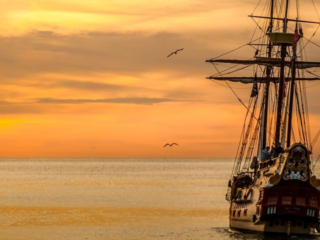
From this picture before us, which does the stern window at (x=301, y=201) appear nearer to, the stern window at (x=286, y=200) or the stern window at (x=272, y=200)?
the stern window at (x=286, y=200)

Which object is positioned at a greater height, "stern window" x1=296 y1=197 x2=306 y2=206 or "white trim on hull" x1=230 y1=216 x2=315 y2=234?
"stern window" x1=296 y1=197 x2=306 y2=206

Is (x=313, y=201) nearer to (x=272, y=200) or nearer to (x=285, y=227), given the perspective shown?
(x=285, y=227)

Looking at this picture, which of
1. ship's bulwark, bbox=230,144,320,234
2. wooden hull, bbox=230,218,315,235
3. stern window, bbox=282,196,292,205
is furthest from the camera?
wooden hull, bbox=230,218,315,235

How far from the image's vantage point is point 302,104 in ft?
258

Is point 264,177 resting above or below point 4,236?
above

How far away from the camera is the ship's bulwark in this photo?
218 feet

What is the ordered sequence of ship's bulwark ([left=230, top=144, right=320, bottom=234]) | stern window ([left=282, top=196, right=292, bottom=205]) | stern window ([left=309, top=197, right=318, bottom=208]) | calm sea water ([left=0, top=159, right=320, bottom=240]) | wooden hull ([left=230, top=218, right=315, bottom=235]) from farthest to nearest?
calm sea water ([left=0, top=159, right=320, bottom=240]) < wooden hull ([left=230, top=218, right=315, bottom=235]) < stern window ([left=309, top=197, right=318, bottom=208]) < stern window ([left=282, top=196, right=292, bottom=205]) < ship's bulwark ([left=230, top=144, right=320, bottom=234])

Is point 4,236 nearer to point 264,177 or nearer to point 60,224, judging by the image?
point 60,224

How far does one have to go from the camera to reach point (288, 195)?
67.5 m

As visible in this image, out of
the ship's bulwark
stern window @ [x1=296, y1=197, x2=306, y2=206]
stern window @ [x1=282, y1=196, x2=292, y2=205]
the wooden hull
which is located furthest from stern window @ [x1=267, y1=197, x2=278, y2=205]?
the wooden hull

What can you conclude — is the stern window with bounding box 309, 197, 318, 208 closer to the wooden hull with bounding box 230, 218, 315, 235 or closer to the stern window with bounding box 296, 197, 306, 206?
the stern window with bounding box 296, 197, 306, 206

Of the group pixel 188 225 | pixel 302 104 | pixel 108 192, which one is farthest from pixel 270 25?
pixel 108 192

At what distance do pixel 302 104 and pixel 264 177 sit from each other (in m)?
11.3

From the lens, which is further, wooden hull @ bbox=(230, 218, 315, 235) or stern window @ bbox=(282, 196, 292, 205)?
wooden hull @ bbox=(230, 218, 315, 235)
